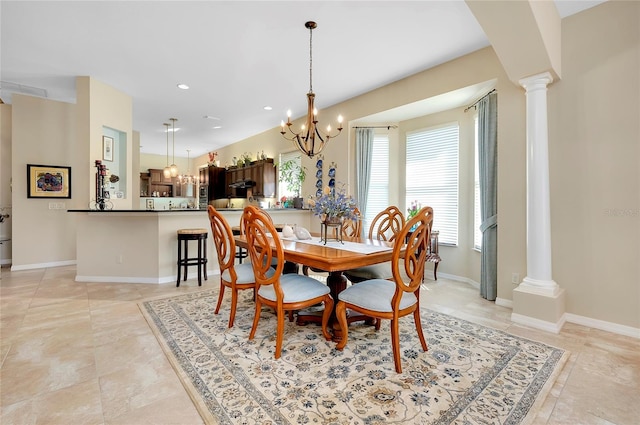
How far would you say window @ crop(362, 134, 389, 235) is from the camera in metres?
5.19

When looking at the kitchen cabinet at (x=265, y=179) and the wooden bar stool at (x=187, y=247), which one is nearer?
the wooden bar stool at (x=187, y=247)

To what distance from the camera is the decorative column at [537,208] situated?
283 cm

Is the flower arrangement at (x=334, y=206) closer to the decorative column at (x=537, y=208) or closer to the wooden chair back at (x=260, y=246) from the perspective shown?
the wooden chair back at (x=260, y=246)

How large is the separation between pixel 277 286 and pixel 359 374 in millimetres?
806

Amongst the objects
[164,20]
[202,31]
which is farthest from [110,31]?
[202,31]

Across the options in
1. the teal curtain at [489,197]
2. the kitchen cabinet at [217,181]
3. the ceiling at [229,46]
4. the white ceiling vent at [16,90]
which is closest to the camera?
the ceiling at [229,46]

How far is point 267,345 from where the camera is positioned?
233 cm

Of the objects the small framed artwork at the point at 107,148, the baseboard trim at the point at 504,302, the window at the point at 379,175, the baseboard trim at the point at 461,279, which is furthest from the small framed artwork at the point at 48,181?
the baseboard trim at the point at 504,302

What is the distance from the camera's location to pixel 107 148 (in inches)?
A: 185

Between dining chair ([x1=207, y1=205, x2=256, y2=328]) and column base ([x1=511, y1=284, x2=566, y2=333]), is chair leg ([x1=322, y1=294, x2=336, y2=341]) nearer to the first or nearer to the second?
dining chair ([x1=207, y1=205, x2=256, y2=328])

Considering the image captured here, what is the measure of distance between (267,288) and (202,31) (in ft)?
9.02

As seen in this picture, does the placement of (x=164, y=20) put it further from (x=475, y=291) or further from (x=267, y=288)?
(x=475, y=291)

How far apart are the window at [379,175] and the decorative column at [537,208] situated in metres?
2.43

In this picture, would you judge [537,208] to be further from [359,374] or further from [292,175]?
[292,175]
